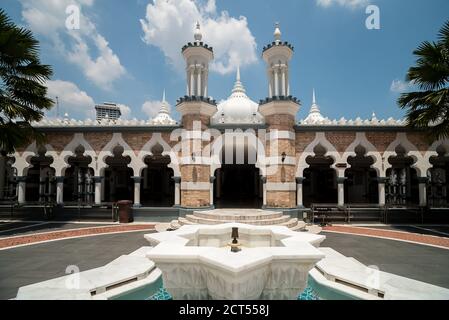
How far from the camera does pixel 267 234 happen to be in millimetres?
5430

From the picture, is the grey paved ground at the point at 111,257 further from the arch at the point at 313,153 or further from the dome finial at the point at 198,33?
the dome finial at the point at 198,33

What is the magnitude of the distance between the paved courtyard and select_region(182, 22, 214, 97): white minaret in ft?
25.9

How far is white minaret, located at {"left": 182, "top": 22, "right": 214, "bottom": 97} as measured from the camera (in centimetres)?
1182

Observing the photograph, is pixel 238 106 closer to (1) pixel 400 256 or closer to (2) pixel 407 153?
(2) pixel 407 153

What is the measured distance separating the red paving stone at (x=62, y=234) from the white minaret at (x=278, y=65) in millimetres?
9678

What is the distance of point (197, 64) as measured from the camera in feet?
39.1

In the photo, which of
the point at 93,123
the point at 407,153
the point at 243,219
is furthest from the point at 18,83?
the point at 407,153

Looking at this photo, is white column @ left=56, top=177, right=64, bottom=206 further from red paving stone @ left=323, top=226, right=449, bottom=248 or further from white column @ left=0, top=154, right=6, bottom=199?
red paving stone @ left=323, top=226, right=449, bottom=248

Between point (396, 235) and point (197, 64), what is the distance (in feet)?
41.1

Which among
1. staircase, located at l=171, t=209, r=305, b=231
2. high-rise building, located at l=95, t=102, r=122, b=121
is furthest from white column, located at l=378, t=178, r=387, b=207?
high-rise building, located at l=95, t=102, r=122, b=121

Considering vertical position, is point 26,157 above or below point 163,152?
below
